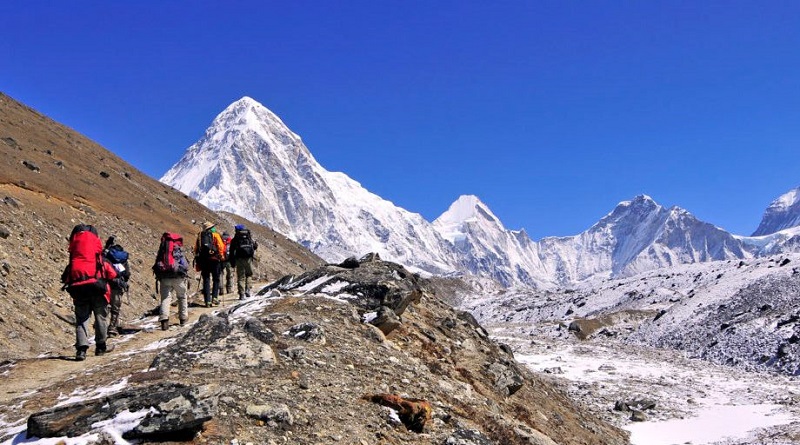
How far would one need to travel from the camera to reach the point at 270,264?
7538 centimetres

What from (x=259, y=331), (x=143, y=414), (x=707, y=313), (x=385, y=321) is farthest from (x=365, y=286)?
(x=707, y=313)

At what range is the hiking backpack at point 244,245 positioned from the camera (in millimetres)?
22297

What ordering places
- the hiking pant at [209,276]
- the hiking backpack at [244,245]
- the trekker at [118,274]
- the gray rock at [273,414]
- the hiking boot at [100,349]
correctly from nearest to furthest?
1. the gray rock at [273,414]
2. the hiking boot at [100,349]
3. the trekker at [118,274]
4. the hiking pant at [209,276]
5. the hiking backpack at [244,245]

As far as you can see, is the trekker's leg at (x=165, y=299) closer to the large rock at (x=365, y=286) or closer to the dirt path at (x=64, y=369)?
the dirt path at (x=64, y=369)

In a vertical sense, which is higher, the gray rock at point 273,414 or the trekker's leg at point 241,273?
the trekker's leg at point 241,273

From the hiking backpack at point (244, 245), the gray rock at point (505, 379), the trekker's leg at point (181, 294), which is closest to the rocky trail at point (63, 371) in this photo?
the trekker's leg at point (181, 294)

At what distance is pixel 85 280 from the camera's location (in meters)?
12.3

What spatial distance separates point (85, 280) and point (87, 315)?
3.07 ft

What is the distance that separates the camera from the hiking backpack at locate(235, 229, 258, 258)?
73.2ft

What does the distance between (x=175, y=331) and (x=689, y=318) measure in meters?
42.1

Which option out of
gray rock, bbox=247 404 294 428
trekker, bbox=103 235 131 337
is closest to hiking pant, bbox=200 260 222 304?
trekker, bbox=103 235 131 337

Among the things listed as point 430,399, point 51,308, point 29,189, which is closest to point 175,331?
point 430,399

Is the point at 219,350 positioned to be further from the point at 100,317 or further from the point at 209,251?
the point at 209,251

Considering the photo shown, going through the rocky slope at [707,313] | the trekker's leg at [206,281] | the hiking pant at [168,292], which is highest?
the rocky slope at [707,313]
